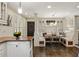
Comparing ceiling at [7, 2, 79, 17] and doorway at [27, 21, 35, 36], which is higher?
ceiling at [7, 2, 79, 17]

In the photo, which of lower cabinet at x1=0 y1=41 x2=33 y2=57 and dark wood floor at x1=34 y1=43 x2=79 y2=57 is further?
dark wood floor at x1=34 y1=43 x2=79 y2=57

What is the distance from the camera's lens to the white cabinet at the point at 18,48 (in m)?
3.52

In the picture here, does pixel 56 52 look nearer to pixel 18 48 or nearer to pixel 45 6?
pixel 45 6

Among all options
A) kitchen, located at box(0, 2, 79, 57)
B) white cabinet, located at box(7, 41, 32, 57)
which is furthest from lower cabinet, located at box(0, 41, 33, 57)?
kitchen, located at box(0, 2, 79, 57)

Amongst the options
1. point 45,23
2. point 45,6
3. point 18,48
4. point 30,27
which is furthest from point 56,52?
point 30,27

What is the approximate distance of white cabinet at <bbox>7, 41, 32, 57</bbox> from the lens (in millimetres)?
3518

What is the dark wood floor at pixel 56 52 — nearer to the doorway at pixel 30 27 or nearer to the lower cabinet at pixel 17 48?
the lower cabinet at pixel 17 48

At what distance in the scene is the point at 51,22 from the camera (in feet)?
38.7

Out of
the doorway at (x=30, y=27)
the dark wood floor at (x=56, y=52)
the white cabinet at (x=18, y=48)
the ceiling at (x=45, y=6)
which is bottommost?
the dark wood floor at (x=56, y=52)

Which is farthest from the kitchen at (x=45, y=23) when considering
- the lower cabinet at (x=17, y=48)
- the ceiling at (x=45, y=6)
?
the lower cabinet at (x=17, y=48)

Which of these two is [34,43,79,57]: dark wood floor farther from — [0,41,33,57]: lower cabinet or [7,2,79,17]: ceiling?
[7,2,79,17]: ceiling

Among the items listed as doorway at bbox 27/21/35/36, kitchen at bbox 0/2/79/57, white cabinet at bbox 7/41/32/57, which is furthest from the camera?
doorway at bbox 27/21/35/36

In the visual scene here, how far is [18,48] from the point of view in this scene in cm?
354

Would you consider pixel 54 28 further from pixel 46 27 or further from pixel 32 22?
pixel 32 22
